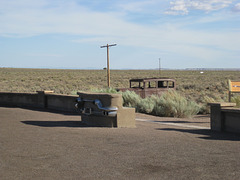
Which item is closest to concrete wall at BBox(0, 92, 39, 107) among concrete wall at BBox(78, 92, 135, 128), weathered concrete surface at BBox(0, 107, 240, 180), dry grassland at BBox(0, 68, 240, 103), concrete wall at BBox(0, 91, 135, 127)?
concrete wall at BBox(0, 91, 135, 127)

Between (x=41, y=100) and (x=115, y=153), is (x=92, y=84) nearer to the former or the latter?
(x=41, y=100)

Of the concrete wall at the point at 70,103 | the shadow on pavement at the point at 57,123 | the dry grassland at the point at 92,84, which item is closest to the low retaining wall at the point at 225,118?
the concrete wall at the point at 70,103

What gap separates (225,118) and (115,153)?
440 cm

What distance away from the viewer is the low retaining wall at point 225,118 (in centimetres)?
949

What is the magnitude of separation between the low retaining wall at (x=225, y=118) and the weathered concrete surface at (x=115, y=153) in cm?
38

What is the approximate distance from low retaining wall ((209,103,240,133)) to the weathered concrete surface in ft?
1.25

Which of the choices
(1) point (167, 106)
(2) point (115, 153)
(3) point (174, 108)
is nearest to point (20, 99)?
(1) point (167, 106)

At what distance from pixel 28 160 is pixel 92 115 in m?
4.89

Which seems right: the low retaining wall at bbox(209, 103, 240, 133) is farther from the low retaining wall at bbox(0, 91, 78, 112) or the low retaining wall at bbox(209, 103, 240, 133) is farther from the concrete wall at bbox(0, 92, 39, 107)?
the concrete wall at bbox(0, 92, 39, 107)

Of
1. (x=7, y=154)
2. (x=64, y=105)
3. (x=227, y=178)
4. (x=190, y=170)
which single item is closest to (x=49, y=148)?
(x=7, y=154)

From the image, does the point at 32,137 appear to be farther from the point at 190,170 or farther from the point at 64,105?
the point at 64,105

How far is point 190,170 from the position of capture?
5738mm

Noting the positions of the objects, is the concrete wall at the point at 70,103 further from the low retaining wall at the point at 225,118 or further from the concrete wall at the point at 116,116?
the low retaining wall at the point at 225,118

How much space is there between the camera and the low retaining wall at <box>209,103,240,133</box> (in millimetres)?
9495
